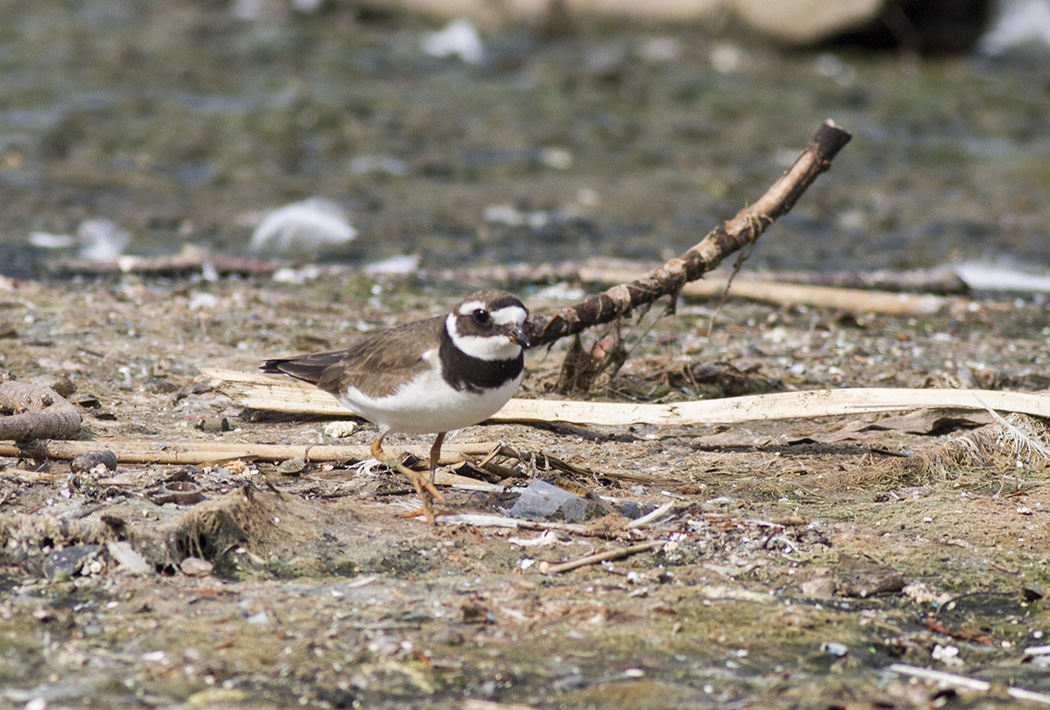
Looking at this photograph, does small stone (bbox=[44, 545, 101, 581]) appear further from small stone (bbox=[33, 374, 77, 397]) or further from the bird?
small stone (bbox=[33, 374, 77, 397])

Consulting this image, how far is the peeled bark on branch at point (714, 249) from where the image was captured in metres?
5.64

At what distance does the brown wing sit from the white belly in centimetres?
5

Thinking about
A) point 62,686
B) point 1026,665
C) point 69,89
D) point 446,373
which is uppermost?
point 69,89

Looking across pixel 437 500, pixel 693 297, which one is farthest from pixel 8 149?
pixel 437 500

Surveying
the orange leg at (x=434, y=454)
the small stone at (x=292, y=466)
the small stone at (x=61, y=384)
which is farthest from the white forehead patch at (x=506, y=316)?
the small stone at (x=61, y=384)

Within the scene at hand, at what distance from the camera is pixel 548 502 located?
14.6 ft

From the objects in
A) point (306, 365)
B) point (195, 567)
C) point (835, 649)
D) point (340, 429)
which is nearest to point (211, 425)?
point (340, 429)

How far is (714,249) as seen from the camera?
5785 millimetres

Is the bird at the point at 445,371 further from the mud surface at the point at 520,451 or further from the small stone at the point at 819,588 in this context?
the small stone at the point at 819,588

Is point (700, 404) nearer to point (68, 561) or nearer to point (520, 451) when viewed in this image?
point (520, 451)

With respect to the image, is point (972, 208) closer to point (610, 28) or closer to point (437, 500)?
point (610, 28)

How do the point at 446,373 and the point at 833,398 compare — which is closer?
the point at 446,373

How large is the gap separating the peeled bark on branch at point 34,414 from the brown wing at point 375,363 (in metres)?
0.90

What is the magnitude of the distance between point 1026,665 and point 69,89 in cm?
1311
